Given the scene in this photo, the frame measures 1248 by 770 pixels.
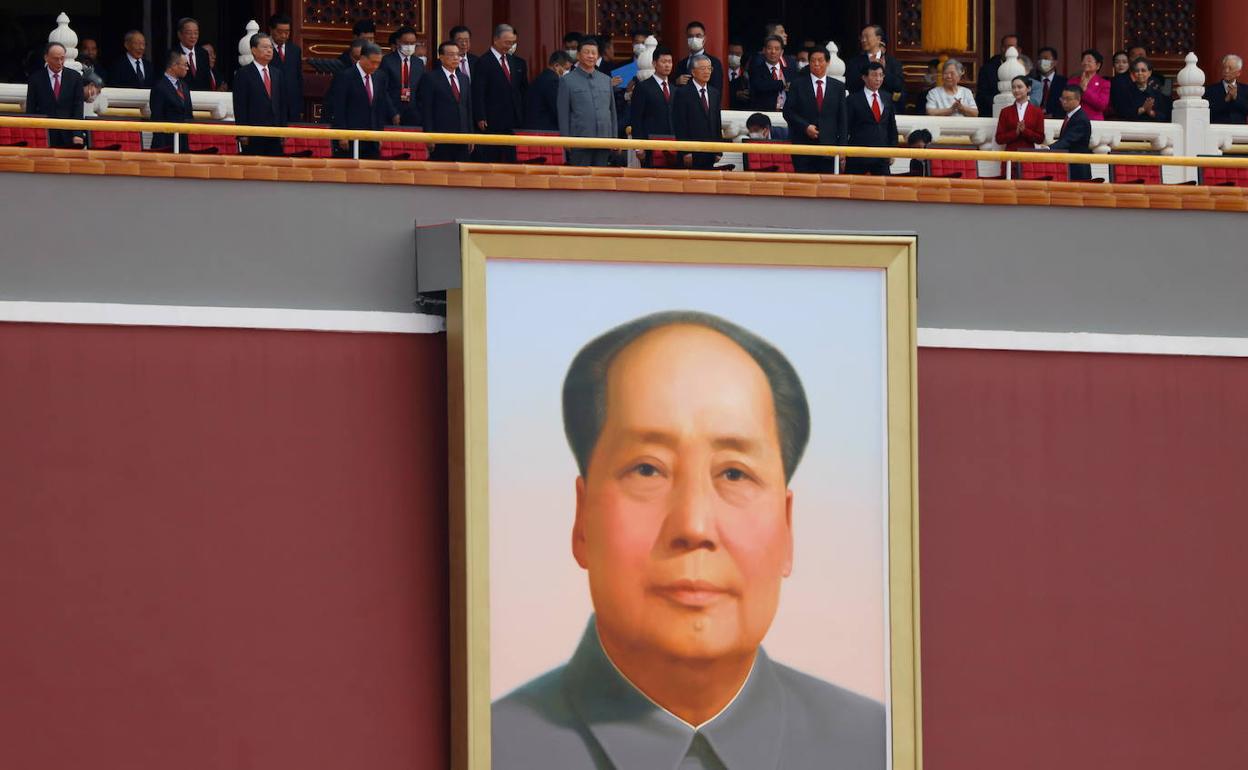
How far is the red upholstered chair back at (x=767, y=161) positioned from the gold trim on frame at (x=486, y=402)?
1.13 metres

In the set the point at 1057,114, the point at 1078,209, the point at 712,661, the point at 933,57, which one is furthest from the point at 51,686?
the point at 933,57

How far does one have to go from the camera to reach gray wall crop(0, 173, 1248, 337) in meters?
9.41

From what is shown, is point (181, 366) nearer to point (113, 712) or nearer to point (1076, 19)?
point (113, 712)

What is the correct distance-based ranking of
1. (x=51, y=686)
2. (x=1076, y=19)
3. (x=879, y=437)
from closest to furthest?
(x=51, y=686)
(x=879, y=437)
(x=1076, y=19)

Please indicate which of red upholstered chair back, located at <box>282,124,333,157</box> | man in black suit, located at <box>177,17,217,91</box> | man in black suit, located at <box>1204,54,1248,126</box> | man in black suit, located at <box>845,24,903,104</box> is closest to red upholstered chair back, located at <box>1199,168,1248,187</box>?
man in black suit, located at <box>1204,54,1248,126</box>

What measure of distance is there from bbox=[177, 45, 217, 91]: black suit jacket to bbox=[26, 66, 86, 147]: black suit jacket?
1.34 m

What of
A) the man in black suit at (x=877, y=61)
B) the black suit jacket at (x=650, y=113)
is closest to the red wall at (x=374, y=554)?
the black suit jacket at (x=650, y=113)

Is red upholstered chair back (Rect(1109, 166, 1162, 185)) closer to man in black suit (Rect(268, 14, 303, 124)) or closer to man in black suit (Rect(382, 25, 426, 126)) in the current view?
man in black suit (Rect(382, 25, 426, 126))

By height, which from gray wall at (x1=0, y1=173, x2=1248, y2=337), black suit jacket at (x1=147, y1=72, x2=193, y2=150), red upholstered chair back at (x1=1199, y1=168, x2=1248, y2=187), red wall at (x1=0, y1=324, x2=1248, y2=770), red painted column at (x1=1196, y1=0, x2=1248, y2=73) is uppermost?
red painted column at (x1=1196, y1=0, x2=1248, y2=73)

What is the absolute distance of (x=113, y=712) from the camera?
923 cm

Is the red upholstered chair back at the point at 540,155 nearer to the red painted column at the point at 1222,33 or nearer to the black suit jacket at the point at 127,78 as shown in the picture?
the black suit jacket at the point at 127,78

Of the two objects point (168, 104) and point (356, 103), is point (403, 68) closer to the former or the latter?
point (356, 103)

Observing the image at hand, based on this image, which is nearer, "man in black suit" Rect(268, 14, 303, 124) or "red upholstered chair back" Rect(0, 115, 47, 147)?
"red upholstered chair back" Rect(0, 115, 47, 147)

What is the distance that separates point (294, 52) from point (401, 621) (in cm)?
342
